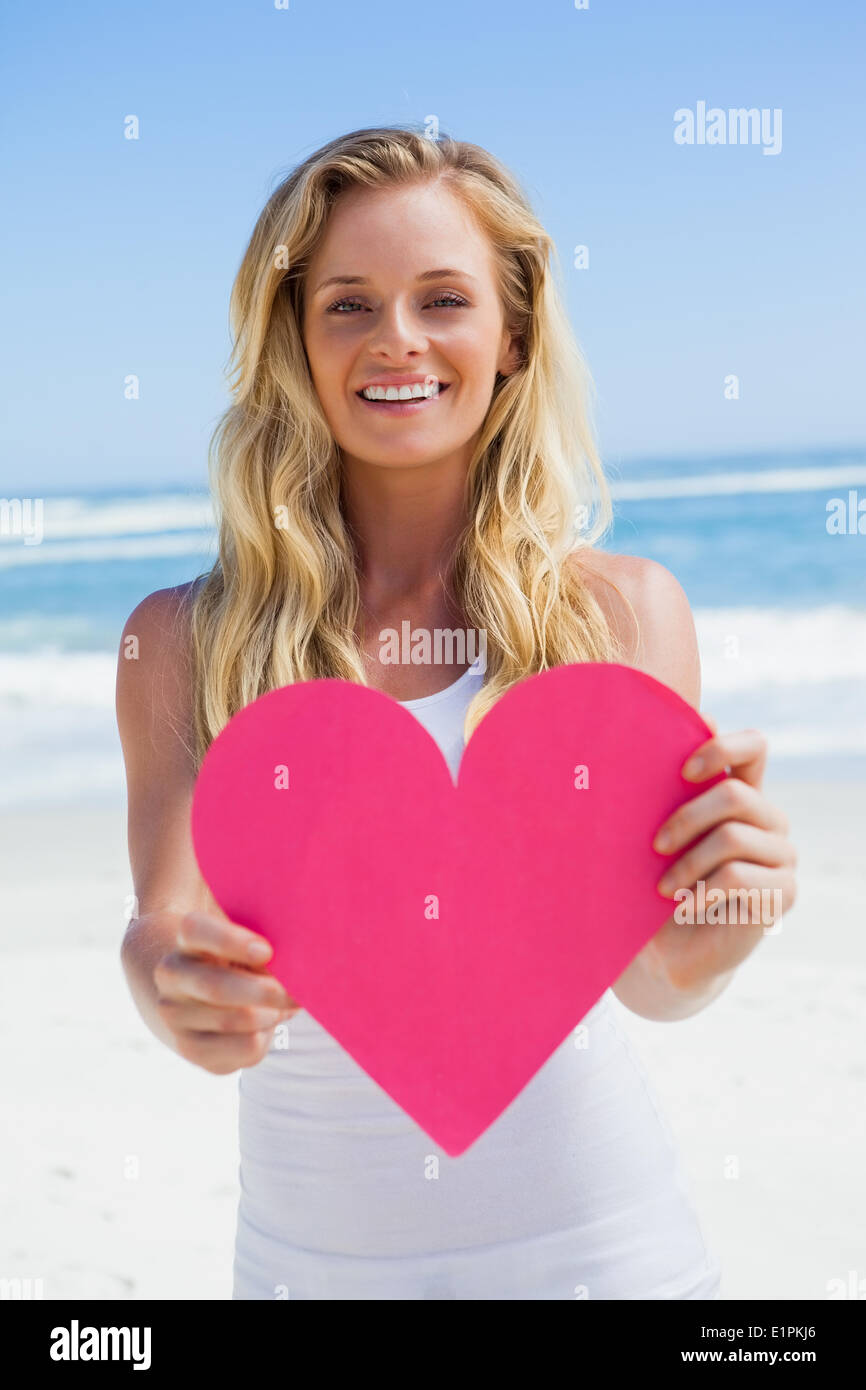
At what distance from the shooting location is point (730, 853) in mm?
1360

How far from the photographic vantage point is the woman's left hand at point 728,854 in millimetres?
1365

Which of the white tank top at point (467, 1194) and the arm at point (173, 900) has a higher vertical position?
the arm at point (173, 900)

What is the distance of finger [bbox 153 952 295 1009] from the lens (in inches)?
53.2

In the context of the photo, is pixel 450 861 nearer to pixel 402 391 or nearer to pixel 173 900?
pixel 173 900

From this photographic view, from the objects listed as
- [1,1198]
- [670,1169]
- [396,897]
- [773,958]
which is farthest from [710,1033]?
[396,897]

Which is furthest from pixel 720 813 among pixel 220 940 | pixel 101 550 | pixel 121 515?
pixel 121 515

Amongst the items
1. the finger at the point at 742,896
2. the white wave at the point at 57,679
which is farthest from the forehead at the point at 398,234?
the white wave at the point at 57,679

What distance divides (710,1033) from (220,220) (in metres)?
22.6

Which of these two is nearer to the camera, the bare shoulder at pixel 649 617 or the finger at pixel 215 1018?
the finger at pixel 215 1018

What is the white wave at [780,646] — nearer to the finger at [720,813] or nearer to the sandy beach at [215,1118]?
the sandy beach at [215,1118]

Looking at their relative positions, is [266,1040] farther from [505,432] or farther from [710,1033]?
[710,1033]

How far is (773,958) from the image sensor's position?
6082 mm

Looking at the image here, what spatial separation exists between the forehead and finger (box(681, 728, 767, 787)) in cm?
100

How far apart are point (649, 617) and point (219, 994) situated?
1.07 metres
